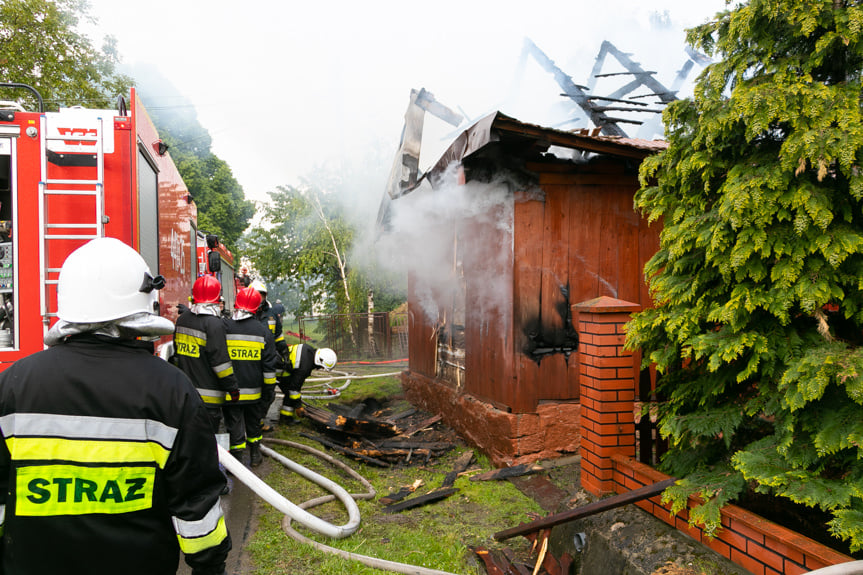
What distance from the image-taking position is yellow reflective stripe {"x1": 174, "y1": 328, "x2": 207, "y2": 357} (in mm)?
4961

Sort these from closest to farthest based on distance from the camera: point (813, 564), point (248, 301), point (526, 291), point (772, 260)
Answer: point (813, 564) < point (772, 260) < point (248, 301) < point (526, 291)

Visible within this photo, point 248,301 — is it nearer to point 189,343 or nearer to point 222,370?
point 189,343

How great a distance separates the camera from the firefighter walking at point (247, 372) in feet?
17.6

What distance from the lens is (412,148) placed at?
24.6 feet

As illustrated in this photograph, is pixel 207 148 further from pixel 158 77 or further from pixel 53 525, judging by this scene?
pixel 53 525

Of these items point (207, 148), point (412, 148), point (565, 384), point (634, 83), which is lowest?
point (565, 384)

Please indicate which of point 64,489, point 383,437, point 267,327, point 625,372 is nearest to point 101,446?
point 64,489

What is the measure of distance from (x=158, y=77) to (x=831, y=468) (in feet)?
227

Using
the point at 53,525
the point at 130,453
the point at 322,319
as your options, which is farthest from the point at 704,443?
the point at 322,319

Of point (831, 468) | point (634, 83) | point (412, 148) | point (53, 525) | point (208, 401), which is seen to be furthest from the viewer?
point (634, 83)

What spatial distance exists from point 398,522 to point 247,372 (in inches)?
85.1

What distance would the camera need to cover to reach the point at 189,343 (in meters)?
4.98

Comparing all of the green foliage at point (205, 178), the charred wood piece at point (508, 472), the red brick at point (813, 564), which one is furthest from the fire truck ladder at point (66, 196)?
the green foliage at point (205, 178)

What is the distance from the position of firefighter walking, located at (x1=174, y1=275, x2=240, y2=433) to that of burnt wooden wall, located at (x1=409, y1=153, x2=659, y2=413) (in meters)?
3.04
